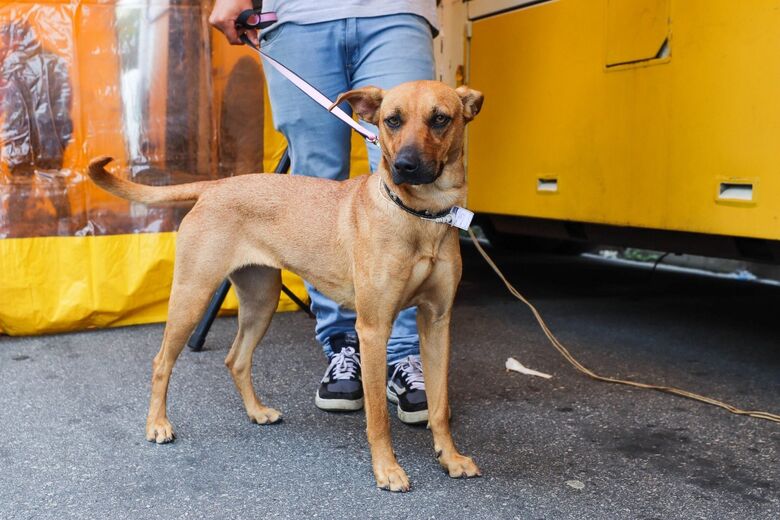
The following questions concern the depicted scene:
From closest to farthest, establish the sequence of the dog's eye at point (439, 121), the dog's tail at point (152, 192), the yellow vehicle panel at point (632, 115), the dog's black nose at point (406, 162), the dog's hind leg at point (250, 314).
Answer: the dog's black nose at point (406, 162) < the dog's eye at point (439, 121) < the dog's tail at point (152, 192) < the dog's hind leg at point (250, 314) < the yellow vehicle panel at point (632, 115)

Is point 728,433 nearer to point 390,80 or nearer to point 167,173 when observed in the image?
point 390,80

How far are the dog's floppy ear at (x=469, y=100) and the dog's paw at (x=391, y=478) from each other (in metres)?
1.00

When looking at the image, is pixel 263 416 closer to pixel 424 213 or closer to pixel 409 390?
pixel 409 390

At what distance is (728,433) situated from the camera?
101 inches

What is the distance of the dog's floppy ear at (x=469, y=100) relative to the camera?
2.26 meters

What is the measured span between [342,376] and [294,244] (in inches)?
23.1

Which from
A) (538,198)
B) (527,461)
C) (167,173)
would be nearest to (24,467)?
(527,461)

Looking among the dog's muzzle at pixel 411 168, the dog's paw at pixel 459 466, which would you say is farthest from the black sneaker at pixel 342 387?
the dog's muzzle at pixel 411 168

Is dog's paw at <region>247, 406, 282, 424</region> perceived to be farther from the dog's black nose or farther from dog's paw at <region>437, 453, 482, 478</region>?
the dog's black nose

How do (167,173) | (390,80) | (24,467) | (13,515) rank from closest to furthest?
1. (13,515)
2. (24,467)
3. (390,80)
4. (167,173)

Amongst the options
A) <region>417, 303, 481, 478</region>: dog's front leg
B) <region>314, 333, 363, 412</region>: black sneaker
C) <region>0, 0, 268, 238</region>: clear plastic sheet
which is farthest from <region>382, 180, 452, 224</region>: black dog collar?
<region>0, 0, 268, 238</region>: clear plastic sheet

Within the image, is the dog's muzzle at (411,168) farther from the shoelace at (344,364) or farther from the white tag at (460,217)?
the shoelace at (344,364)

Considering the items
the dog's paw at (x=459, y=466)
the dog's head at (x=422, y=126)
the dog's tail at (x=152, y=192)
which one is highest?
the dog's head at (x=422, y=126)

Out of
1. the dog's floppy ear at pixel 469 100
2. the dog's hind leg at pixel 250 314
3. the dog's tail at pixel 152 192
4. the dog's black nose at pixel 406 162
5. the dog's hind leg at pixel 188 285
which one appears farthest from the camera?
the dog's hind leg at pixel 250 314
